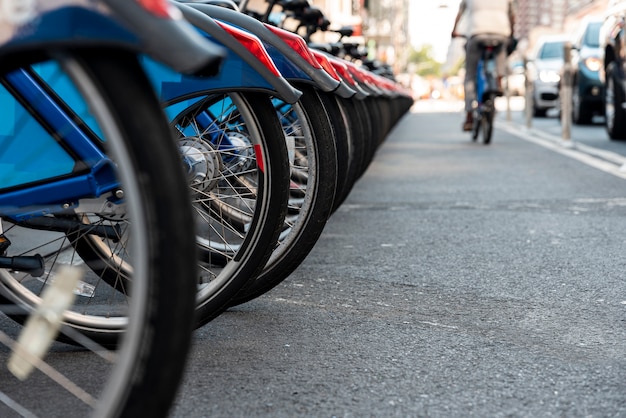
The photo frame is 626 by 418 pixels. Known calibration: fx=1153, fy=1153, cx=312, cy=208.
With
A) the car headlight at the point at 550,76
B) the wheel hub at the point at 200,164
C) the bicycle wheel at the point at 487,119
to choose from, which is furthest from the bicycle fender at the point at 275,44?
the car headlight at the point at 550,76

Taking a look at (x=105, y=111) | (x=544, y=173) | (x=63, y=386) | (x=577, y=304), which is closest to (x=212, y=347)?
(x=63, y=386)

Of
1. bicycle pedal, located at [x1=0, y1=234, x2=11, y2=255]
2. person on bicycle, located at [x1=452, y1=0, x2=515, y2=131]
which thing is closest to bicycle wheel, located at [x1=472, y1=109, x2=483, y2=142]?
person on bicycle, located at [x1=452, y1=0, x2=515, y2=131]

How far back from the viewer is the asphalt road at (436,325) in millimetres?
2627

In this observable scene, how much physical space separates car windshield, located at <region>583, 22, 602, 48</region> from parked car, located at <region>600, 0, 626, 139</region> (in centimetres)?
313

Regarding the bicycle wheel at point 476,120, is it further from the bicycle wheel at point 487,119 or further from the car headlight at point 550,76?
the car headlight at point 550,76

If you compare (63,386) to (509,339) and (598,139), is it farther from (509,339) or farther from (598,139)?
(598,139)

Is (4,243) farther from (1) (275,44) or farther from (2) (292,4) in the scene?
(2) (292,4)

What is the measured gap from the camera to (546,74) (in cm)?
2206

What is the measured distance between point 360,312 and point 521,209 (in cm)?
330

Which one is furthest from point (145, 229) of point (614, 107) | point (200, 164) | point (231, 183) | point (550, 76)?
point (550, 76)

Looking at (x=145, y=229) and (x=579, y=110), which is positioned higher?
(x=145, y=229)

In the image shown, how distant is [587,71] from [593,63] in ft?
0.53

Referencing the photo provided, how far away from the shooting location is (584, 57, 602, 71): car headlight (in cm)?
1546

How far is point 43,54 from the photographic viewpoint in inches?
70.9
